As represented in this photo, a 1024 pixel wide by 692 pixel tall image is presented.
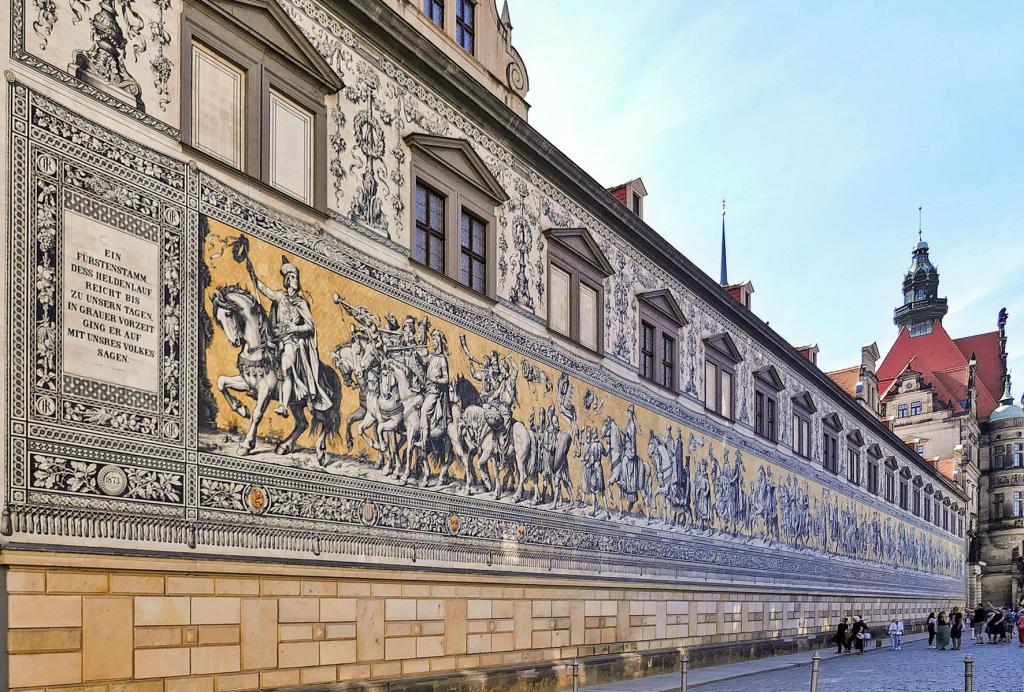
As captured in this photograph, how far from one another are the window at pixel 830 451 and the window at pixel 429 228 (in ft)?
70.4

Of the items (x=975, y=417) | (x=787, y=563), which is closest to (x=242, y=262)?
(x=787, y=563)

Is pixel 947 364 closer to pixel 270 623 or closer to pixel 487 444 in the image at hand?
pixel 487 444

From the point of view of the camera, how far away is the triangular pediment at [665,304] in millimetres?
19703

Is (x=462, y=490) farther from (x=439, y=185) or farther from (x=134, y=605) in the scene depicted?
(x=134, y=605)

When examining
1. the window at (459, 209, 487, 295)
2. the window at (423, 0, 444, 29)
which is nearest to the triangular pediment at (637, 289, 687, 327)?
the window at (459, 209, 487, 295)

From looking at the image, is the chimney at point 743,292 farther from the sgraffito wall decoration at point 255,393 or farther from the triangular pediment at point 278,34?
the triangular pediment at point 278,34

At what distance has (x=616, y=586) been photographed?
17062 mm

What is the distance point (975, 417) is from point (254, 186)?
67.5 m

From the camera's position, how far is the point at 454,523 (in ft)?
41.8

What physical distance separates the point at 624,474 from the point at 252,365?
9.51 m

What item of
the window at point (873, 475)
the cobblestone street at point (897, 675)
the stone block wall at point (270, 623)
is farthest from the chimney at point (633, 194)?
the window at point (873, 475)

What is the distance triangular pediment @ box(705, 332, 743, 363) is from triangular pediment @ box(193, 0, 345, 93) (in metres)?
13.6

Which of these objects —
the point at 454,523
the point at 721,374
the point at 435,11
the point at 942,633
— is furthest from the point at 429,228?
the point at 942,633

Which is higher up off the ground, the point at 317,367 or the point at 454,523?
the point at 317,367
